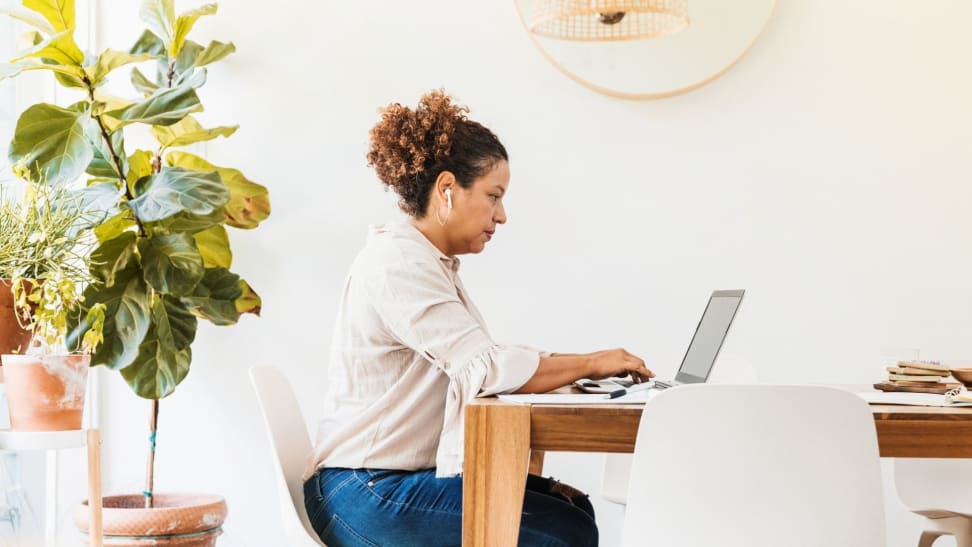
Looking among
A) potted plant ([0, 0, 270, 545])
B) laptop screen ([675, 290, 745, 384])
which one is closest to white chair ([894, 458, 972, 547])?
laptop screen ([675, 290, 745, 384])

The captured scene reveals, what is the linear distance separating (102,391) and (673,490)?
2102mm

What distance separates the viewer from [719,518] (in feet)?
4.25

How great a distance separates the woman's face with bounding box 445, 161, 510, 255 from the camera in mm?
2016

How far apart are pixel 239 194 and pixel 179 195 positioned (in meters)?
0.39

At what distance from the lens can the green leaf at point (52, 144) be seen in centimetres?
207

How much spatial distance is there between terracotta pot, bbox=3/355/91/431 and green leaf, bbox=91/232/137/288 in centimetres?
65

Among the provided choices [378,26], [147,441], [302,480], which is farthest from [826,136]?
[147,441]

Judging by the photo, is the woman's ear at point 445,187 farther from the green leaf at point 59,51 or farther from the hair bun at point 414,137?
the green leaf at point 59,51

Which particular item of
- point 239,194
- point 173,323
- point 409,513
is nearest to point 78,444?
point 409,513

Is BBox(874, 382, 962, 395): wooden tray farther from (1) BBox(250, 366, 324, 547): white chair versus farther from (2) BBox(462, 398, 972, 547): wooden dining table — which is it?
(1) BBox(250, 366, 324, 547): white chair

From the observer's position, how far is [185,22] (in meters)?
2.55

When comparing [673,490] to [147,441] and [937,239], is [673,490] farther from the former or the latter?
Answer: [147,441]

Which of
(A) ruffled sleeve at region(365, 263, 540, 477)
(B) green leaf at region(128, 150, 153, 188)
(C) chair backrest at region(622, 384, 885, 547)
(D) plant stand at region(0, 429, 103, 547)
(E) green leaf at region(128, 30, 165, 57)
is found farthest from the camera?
(E) green leaf at region(128, 30, 165, 57)

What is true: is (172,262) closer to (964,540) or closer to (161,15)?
(161,15)
